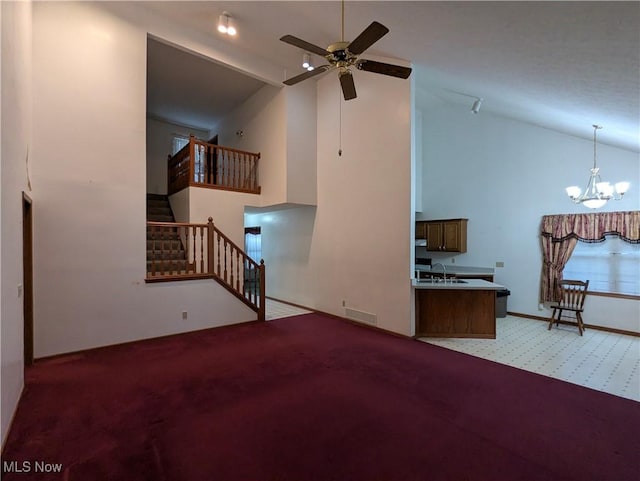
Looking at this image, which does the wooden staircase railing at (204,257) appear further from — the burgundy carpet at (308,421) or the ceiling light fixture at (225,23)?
the ceiling light fixture at (225,23)

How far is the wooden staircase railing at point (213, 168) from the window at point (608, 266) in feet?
21.6

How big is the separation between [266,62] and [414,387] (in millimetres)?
6196

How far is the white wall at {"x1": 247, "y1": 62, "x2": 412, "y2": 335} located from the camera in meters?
4.87

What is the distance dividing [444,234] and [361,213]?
2.99 meters

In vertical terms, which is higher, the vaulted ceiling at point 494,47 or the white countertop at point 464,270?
the vaulted ceiling at point 494,47

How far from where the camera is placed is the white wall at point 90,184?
3795 mm

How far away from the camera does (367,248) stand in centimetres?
541

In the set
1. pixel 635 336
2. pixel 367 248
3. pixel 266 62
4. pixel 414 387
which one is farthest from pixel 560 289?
pixel 266 62

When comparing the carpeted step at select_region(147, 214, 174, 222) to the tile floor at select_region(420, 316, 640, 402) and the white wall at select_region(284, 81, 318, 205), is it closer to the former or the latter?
the white wall at select_region(284, 81, 318, 205)

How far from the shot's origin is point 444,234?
7.37 meters

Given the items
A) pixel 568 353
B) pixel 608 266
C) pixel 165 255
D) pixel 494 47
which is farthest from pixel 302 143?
pixel 608 266

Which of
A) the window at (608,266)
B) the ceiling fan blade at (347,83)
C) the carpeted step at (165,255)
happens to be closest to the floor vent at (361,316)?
the carpeted step at (165,255)

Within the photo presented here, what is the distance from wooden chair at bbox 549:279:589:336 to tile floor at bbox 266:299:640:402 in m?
0.25

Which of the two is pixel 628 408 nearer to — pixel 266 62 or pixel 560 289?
pixel 560 289
